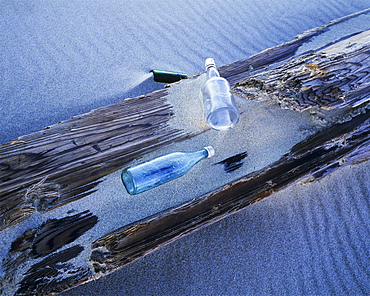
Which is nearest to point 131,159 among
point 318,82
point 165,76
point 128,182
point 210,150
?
point 128,182

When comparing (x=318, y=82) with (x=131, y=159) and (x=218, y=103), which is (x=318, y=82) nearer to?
(x=218, y=103)

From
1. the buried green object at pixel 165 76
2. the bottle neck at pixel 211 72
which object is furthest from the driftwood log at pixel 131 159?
the buried green object at pixel 165 76

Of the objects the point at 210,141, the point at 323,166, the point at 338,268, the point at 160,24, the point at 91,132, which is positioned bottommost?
the point at 338,268

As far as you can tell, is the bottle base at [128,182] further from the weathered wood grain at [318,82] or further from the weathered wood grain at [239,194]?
the weathered wood grain at [318,82]

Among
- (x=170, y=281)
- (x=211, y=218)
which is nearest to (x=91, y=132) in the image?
(x=211, y=218)

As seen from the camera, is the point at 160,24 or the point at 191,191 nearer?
the point at 191,191

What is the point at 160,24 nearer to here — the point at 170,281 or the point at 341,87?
the point at 341,87
